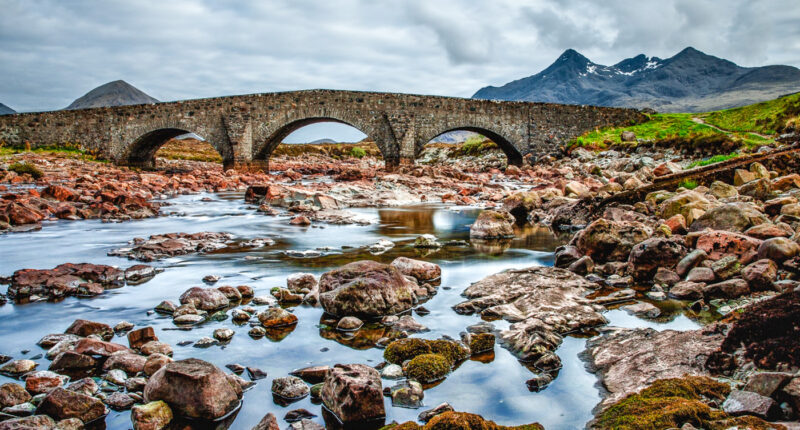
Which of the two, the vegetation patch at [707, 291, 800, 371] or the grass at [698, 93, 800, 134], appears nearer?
the vegetation patch at [707, 291, 800, 371]

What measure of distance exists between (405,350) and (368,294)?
3.16 feet

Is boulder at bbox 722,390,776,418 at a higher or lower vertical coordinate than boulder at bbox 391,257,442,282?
higher

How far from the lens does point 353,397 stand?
2537 mm

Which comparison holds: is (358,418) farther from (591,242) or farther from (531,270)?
(591,242)

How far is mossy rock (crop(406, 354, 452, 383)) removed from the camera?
3031 millimetres

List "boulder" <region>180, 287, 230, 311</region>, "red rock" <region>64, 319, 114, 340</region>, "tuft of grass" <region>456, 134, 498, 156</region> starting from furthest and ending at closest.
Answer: "tuft of grass" <region>456, 134, 498, 156</region> < "boulder" <region>180, 287, 230, 311</region> < "red rock" <region>64, 319, 114, 340</region>

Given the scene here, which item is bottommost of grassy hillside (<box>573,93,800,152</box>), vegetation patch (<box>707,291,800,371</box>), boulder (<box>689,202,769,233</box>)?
vegetation patch (<box>707,291,800,371</box>)

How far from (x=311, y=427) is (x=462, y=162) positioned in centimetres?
3416

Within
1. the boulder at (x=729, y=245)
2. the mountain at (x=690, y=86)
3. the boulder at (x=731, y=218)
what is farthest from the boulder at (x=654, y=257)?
the mountain at (x=690, y=86)

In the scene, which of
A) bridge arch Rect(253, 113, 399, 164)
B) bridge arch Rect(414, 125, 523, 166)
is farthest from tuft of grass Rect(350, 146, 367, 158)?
bridge arch Rect(253, 113, 399, 164)

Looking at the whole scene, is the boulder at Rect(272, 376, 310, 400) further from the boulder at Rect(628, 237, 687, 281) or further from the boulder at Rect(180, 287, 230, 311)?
the boulder at Rect(628, 237, 687, 281)

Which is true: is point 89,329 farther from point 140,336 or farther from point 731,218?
point 731,218

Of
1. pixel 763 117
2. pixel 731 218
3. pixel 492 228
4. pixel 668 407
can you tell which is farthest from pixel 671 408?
pixel 763 117

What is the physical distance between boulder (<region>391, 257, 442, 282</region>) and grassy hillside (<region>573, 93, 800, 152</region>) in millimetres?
17391
